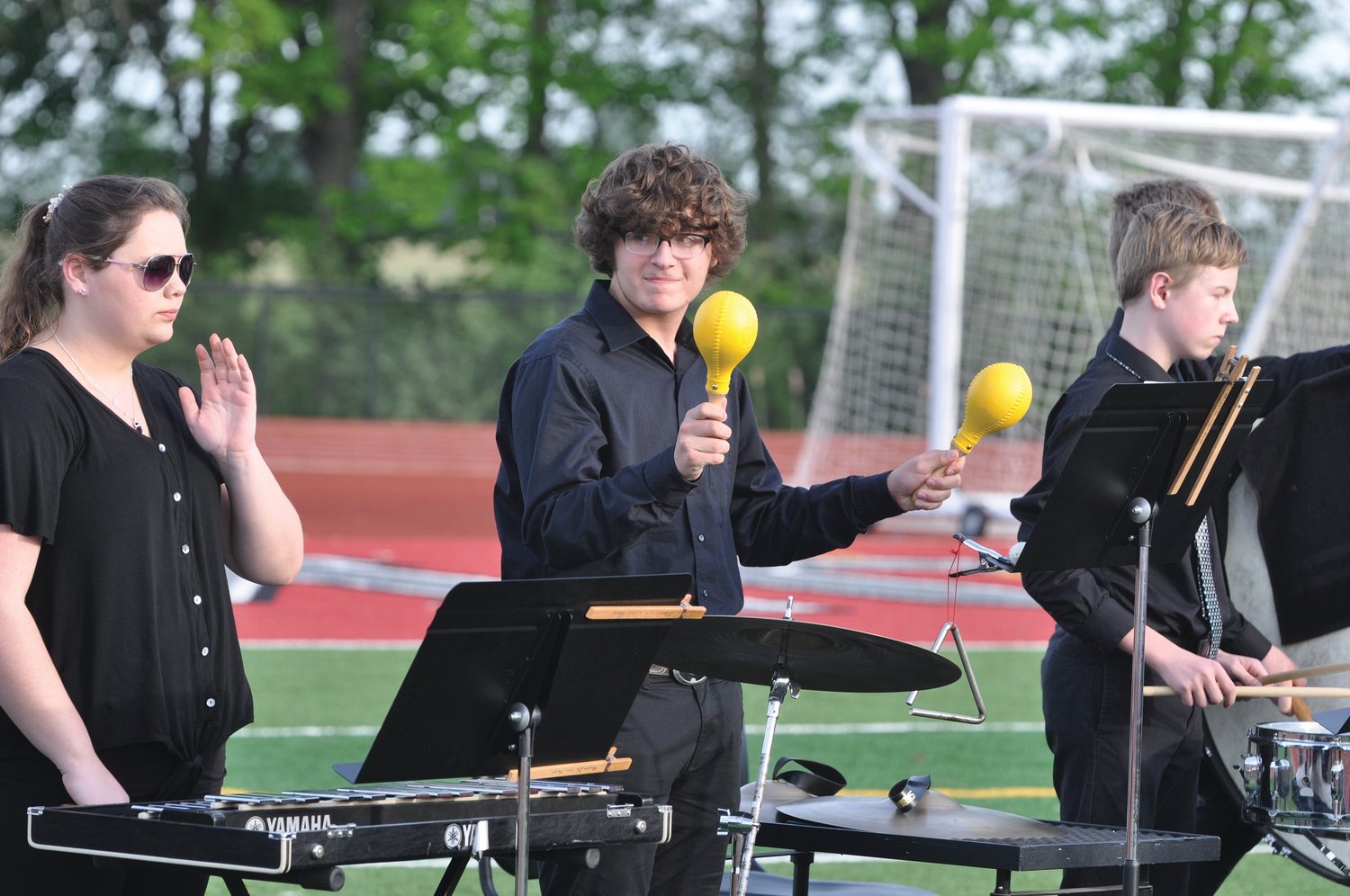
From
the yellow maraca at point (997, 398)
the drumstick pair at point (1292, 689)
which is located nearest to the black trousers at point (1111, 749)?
the drumstick pair at point (1292, 689)

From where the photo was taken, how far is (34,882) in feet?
9.98

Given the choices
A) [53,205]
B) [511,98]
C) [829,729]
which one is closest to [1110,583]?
[53,205]

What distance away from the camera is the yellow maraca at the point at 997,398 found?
10.5 feet

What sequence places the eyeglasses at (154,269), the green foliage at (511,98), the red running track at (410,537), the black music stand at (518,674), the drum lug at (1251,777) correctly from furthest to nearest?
1. the green foliage at (511,98)
2. the red running track at (410,537)
3. the drum lug at (1251,777)
4. the eyeglasses at (154,269)
5. the black music stand at (518,674)

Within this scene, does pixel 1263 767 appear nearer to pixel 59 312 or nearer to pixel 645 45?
pixel 59 312

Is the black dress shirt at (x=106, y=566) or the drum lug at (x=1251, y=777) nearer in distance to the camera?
the black dress shirt at (x=106, y=566)

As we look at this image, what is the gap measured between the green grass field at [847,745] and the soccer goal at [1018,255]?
354 centimetres

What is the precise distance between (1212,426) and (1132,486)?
0.71ft

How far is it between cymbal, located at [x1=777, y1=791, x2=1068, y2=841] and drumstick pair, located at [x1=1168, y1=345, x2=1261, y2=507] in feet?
2.52

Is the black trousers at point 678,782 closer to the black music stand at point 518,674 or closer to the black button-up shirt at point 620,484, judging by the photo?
the black button-up shirt at point 620,484

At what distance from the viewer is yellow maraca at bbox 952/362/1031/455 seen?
3193mm

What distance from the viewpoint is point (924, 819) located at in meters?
3.65

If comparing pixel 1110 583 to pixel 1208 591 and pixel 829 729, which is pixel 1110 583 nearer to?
pixel 1208 591

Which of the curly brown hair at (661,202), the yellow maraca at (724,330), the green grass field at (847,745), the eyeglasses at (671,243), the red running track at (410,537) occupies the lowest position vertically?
the green grass field at (847,745)
